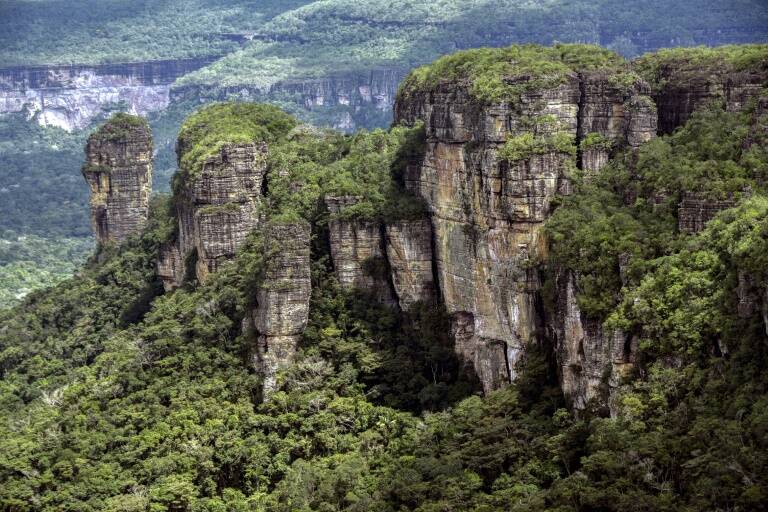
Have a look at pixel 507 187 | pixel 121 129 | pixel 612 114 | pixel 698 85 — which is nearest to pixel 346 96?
pixel 121 129

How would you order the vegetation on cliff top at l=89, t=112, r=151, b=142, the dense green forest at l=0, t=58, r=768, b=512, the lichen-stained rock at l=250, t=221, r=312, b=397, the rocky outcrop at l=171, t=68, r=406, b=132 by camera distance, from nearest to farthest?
the dense green forest at l=0, t=58, r=768, b=512
the lichen-stained rock at l=250, t=221, r=312, b=397
the vegetation on cliff top at l=89, t=112, r=151, b=142
the rocky outcrop at l=171, t=68, r=406, b=132

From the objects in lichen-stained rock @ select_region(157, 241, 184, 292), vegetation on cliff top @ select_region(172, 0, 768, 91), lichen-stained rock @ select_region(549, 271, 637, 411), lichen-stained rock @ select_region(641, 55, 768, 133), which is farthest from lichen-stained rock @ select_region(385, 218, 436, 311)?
vegetation on cliff top @ select_region(172, 0, 768, 91)

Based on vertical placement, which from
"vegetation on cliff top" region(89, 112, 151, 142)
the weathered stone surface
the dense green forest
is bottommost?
the dense green forest

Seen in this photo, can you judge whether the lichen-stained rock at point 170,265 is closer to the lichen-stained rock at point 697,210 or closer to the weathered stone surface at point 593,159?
the weathered stone surface at point 593,159

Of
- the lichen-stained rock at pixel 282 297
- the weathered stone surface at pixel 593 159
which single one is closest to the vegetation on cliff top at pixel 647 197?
the weathered stone surface at pixel 593 159

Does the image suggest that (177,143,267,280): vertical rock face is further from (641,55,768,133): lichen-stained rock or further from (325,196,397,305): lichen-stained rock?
(641,55,768,133): lichen-stained rock

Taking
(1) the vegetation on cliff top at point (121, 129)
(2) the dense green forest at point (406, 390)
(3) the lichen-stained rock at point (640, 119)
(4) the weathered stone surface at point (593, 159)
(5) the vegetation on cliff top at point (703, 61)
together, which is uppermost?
(5) the vegetation on cliff top at point (703, 61)
